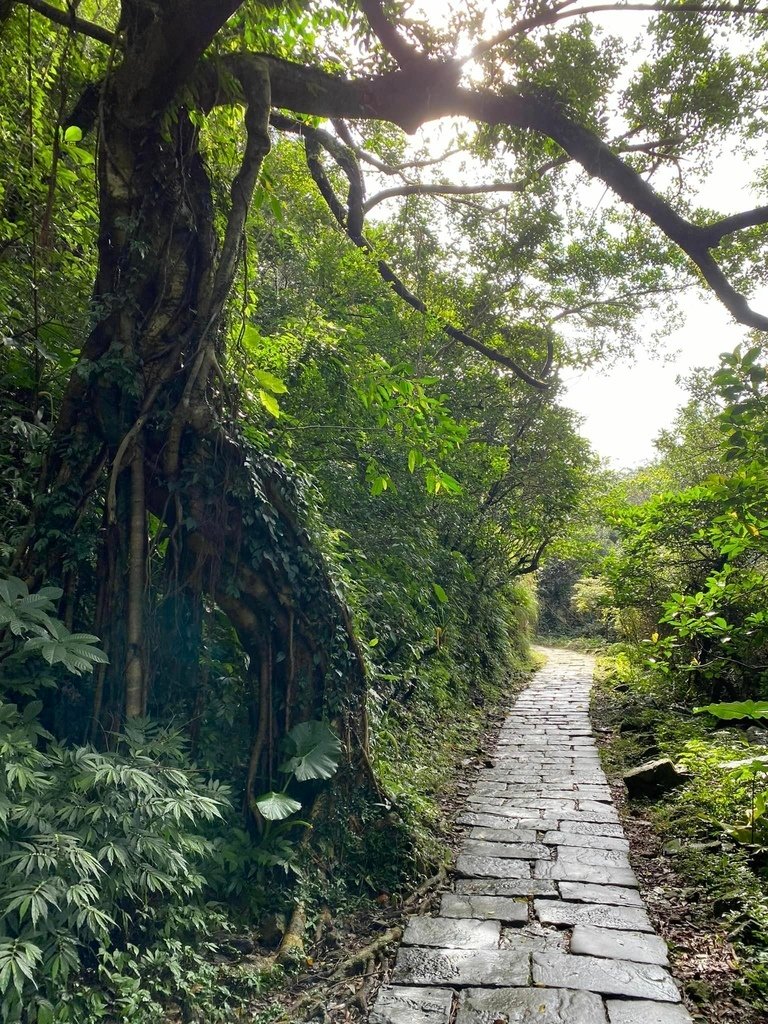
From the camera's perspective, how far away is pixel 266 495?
11.8 feet

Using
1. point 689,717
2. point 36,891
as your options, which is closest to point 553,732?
point 689,717

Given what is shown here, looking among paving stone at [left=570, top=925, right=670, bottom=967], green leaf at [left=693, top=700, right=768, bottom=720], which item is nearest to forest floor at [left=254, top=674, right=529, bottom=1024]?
paving stone at [left=570, top=925, right=670, bottom=967]

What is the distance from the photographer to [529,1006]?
8.42 feet

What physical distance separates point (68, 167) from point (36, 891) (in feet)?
12.5

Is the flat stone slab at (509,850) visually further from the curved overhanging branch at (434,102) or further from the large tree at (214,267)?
the curved overhanging branch at (434,102)

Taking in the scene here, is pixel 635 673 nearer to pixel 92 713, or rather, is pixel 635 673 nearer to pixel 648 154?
pixel 648 154

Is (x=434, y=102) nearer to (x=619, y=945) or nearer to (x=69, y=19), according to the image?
(x=69, y=19)

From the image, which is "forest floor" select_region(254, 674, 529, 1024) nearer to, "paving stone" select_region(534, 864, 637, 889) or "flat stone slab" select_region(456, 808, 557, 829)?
"flat stone slab" select_region(456, 808, 557, 829)

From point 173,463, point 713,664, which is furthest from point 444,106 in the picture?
point 713,664

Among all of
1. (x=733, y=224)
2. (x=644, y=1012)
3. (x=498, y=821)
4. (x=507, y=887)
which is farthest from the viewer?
(x=498, y=821)

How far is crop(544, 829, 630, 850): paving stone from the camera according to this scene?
4.21 metres

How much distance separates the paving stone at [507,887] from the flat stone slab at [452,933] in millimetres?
350

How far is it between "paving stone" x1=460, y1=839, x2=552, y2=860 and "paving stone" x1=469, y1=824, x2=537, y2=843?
6 cm

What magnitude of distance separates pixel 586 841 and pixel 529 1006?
190 cm
